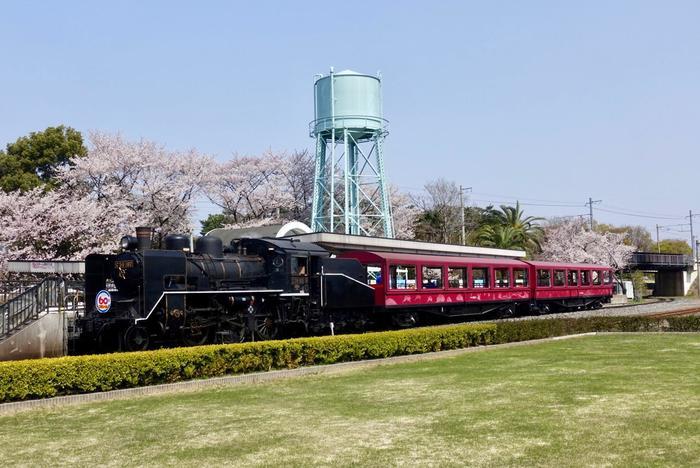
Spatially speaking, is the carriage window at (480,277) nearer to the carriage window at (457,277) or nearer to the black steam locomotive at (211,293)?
the carriage window at (457,277)

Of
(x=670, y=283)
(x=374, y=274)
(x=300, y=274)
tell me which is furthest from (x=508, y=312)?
(x=670, y=283)

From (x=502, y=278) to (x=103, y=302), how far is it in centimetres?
2156

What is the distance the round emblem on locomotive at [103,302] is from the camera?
63.1 feet

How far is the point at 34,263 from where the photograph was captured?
26.9m

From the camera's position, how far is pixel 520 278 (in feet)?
122

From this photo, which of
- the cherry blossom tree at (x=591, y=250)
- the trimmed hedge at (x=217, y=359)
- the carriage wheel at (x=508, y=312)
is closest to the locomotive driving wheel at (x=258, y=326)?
the trimmed hedge at (x=217, y=359)

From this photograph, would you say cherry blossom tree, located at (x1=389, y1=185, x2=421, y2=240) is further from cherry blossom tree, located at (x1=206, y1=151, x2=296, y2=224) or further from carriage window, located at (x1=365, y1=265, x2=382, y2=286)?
carriage window, located at (x1=365, y1=265, x2=382, y2=286)

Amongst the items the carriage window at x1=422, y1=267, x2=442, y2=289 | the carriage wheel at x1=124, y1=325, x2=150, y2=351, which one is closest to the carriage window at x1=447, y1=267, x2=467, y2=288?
the carriage window at x1=422, y1=267, x2=442, y2=289

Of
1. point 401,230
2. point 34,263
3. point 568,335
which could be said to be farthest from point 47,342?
point 401,230

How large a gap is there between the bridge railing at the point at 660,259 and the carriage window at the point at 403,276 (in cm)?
5592

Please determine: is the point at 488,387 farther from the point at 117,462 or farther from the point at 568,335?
the point at 568,335

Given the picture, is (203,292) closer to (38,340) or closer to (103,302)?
(103,302)

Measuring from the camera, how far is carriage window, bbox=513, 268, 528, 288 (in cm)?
3658

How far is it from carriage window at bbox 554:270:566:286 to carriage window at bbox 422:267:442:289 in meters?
13.1
